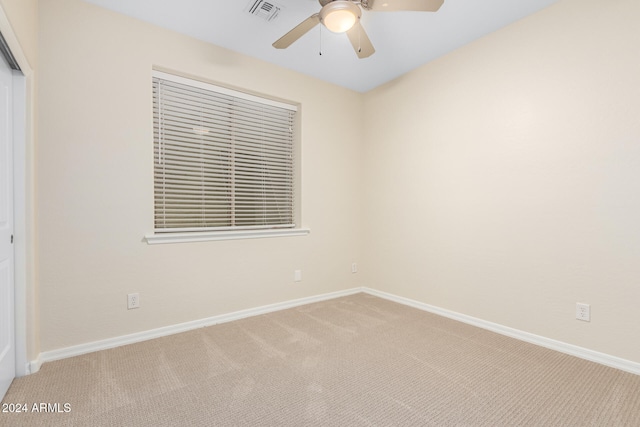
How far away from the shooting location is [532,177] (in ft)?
8.05

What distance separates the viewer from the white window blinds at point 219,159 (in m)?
2.70

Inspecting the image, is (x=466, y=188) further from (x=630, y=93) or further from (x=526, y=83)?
(x=630, y=93)

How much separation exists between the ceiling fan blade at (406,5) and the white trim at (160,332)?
2746 millimetres

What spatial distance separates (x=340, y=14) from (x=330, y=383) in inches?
87.5

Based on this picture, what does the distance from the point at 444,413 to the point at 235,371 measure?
4.16 ft

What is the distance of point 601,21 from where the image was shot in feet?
6.93

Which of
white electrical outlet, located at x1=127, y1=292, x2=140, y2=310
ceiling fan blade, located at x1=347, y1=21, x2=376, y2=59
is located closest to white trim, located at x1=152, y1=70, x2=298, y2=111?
ceiling fan blade, located at x1=347, y1=21, x2=376, y2=59

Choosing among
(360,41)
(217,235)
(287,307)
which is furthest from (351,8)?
(287,307)

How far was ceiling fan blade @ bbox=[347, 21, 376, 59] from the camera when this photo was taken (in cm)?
214

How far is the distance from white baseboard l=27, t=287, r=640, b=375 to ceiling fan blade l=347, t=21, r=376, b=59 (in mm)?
2497

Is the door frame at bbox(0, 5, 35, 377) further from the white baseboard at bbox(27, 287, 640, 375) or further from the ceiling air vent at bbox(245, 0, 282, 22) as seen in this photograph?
the ceiling air vent at bbox(245, 0, 282, 22)

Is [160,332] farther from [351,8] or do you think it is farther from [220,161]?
[351,8]

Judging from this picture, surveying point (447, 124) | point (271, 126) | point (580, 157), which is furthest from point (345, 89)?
point (580, 157)

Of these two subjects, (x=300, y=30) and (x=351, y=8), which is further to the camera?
(x=300, y=30)
